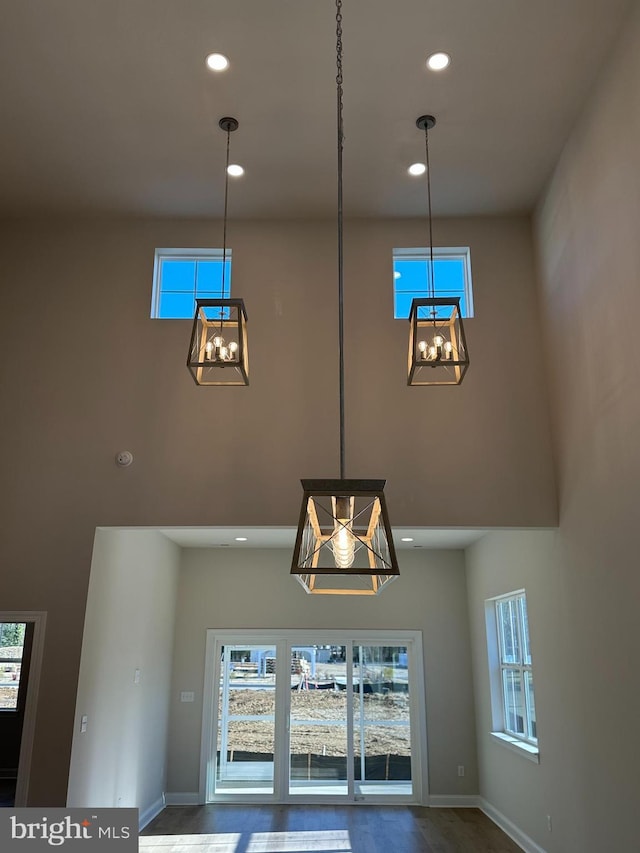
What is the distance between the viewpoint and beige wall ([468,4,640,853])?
3.82 meters

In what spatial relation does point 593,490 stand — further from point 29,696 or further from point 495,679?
point 29,696

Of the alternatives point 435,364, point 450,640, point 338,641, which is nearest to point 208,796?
point 338,641

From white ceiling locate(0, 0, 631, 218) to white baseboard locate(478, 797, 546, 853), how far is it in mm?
5420

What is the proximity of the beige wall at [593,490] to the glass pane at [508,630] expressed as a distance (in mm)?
873

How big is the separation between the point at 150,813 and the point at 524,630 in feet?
13.6

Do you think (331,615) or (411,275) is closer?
(411,275)

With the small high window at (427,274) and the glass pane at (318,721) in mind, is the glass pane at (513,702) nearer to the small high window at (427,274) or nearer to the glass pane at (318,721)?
the glass pane at (318,721)

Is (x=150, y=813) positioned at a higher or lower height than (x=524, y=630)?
lower

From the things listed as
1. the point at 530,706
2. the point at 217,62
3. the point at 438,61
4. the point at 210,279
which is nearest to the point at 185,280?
the point at 210,279

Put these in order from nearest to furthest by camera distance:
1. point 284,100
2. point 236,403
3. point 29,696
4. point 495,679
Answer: point 284,100, point 29,696, point 236,403, point 495,679

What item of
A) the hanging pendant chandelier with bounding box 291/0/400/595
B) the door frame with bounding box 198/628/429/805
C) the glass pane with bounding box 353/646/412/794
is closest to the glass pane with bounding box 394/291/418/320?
the hanging pendant chandelier with bounding box 291/0/400/595

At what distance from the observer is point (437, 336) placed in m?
3.71

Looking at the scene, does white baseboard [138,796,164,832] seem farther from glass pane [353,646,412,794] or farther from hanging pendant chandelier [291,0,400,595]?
hanging pendant chandelier [291,0,400,595]

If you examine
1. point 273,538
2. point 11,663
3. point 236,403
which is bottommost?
point 11,663
